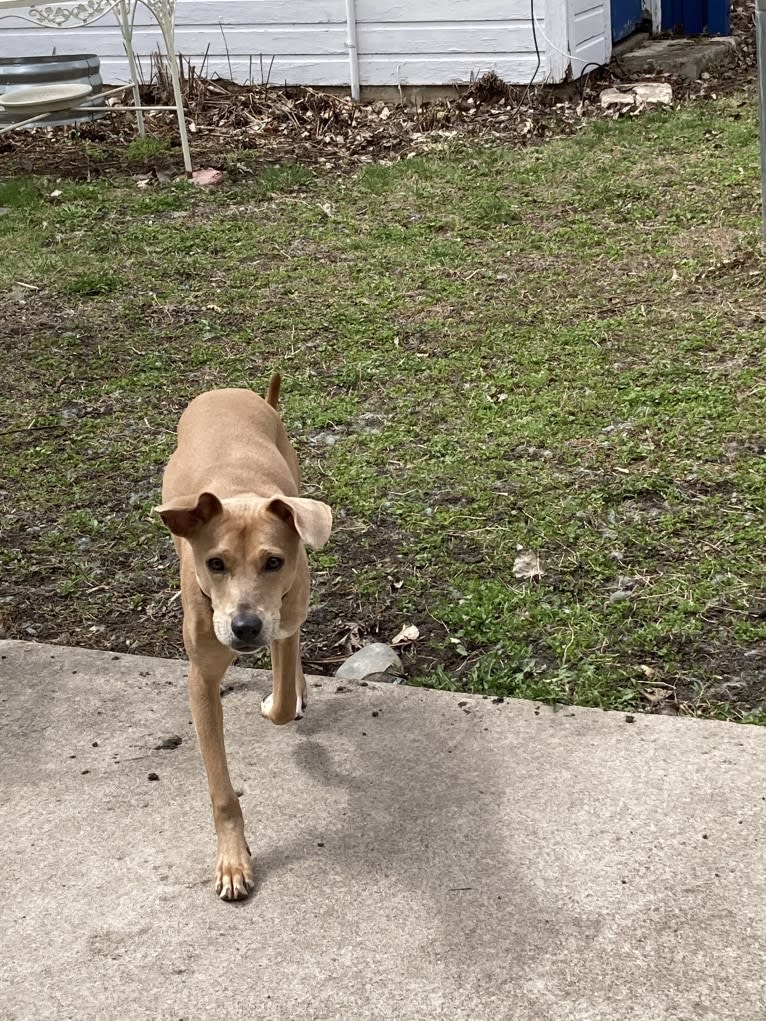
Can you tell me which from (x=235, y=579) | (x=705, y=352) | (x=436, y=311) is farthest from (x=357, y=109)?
(x=235, y=579)

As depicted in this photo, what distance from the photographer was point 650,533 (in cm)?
423

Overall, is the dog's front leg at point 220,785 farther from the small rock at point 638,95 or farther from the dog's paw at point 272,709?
the small rock at point 638,95

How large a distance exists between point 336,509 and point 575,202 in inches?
150

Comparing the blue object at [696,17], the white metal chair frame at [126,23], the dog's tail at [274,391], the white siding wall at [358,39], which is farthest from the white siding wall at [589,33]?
the dog's tail at [274,391]

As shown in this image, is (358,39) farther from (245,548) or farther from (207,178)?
(245,548)

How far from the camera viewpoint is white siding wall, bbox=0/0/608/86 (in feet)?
30.8

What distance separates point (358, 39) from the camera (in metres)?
9.89

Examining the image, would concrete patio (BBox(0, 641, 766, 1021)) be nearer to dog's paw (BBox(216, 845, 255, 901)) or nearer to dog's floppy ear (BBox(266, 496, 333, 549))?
dog's paw (BBox(216, 845, 255, 901))

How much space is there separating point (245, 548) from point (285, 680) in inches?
24.7

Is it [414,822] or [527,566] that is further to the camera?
[527,566]

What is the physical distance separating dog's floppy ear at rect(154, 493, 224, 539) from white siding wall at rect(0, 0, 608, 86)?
7.58 m

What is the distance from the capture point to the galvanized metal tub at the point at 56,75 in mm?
9336

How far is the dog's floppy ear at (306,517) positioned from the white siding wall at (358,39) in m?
7.50

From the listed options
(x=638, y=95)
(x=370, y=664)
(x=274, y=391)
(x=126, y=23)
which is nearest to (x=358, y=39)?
(x=126, y=23)
